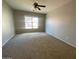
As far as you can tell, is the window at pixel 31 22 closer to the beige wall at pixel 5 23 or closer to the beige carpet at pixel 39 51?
the beige wall at pixel 5 23

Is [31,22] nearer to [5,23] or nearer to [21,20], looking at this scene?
[21,20]

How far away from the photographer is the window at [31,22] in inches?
350

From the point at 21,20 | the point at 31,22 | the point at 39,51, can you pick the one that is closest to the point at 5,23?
the point at 39,51

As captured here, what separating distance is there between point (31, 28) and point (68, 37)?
553cm

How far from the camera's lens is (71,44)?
4.01 metres

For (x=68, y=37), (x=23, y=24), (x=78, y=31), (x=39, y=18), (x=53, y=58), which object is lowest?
(x=53, y=58)

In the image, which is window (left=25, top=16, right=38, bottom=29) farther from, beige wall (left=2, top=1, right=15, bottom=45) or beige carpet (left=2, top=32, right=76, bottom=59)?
beige carpet (left=2, top=32, right=76, bottom=59)

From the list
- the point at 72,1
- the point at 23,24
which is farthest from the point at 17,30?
the point at 72,1

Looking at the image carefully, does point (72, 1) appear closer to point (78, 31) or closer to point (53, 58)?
point (53, 58)

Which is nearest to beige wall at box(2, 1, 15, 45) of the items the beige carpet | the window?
the beige carpet

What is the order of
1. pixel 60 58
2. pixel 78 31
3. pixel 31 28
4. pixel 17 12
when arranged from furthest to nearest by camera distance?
pixel 31 28 → pixel 17 12 → pixel 60 58 → pixel 78 31

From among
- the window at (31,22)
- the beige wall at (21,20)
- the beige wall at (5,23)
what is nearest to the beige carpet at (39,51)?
the beige wall at (5,23)

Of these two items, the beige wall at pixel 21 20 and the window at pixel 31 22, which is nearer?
the beige wall at pixel 21 20

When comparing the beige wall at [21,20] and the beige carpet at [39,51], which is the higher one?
the beige wall at [21,20]
